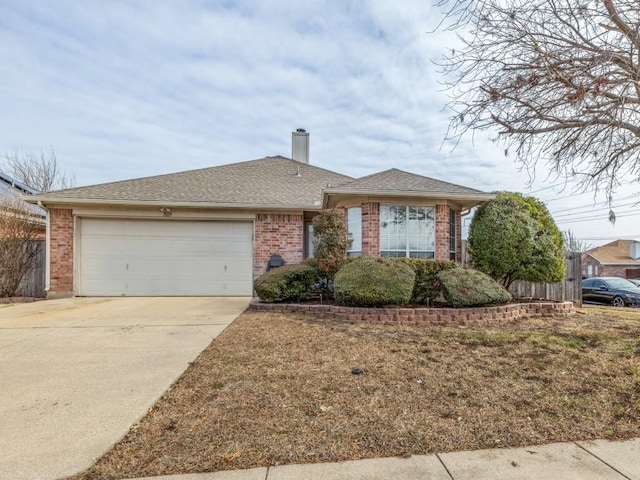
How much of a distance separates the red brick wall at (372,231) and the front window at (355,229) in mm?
237

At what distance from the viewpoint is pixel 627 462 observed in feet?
7.09

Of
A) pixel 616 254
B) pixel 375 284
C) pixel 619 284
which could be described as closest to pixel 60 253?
pixel 375 284

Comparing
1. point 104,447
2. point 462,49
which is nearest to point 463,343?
point 462,49

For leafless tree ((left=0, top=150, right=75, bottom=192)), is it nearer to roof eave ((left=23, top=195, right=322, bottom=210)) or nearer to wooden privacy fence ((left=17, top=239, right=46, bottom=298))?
wooden privacy fence ((left=17, top=239, right=46, bottom=298))

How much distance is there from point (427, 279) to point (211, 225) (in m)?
6.61

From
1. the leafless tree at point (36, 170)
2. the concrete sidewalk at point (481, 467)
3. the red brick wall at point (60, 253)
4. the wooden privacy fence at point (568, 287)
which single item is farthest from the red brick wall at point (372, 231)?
the leafless tree at point (36, 170)

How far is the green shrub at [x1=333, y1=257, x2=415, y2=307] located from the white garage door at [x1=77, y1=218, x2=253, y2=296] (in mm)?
4400

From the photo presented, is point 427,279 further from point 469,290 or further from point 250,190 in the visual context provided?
point 250,190

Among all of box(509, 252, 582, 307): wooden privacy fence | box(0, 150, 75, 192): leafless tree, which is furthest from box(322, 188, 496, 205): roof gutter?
box(0, 150, 75, 192): leafless tree

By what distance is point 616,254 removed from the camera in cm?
3662

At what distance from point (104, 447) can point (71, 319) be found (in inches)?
216

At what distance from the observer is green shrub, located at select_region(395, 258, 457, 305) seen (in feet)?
25.0

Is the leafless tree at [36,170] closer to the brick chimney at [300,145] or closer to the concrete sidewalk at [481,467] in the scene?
the brick chimney at [300,145]

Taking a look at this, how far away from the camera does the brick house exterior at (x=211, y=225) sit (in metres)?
9.30
